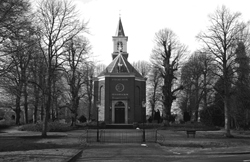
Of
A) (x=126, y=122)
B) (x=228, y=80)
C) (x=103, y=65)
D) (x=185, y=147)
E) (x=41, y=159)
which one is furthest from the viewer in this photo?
(x=103, y=65)

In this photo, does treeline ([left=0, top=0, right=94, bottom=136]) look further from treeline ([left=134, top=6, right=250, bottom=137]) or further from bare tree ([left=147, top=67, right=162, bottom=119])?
bare tree ([left=147, top=67, right=162, bottom=119])

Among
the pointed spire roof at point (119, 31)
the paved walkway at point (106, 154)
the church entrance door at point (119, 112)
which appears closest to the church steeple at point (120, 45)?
the pointed spire roof at point (119, 31)

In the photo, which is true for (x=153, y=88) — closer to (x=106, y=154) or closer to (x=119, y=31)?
(x=119, y=31)

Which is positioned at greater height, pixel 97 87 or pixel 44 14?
pixel 44 14

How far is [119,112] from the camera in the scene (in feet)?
157

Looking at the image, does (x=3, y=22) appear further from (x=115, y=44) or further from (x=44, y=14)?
(x=115, y=44)

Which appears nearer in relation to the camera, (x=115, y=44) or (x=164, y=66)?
(x=164, y=66)

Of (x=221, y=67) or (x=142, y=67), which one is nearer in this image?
(x=221, y=67)

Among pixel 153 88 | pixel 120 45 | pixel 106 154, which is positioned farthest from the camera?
pixel 153 88

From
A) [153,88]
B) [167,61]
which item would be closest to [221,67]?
[167,61]

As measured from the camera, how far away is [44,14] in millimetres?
24656

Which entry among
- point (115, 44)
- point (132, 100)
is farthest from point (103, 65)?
point (132, 100)

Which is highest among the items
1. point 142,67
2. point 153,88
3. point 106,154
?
point 142,67

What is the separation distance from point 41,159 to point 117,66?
128 feet
